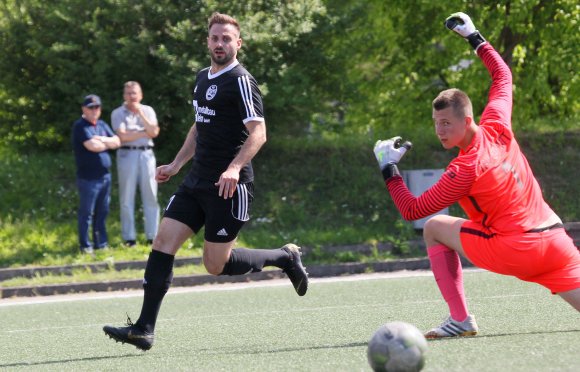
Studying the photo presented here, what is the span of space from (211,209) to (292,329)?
1.41 meters

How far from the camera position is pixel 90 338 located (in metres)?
8.58

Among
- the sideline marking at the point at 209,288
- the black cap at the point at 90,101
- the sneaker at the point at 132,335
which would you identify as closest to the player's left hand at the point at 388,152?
the sneaker at the point at 132,335

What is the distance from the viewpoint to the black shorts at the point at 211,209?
7.39m

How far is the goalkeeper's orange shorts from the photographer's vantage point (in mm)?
6730

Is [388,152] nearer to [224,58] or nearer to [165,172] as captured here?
[224,58]

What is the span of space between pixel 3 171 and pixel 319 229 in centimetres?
535

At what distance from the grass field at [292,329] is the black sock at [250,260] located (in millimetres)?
490

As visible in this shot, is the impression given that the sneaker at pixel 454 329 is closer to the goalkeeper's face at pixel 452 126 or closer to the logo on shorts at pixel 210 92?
the goalkeeper's face at pixel 452 126

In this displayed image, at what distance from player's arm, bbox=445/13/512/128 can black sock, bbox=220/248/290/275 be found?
1985mm

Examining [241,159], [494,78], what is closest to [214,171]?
[241,159]

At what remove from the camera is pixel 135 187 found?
1560 centimetres

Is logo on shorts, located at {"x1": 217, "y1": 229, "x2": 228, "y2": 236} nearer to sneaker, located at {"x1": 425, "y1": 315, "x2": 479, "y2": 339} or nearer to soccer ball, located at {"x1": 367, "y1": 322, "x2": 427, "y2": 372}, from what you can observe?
sneaker, located at {"x1": 425, "y1": 315, "x2": 479, "y2": 339}

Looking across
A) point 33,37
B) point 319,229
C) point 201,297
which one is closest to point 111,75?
point 33,37

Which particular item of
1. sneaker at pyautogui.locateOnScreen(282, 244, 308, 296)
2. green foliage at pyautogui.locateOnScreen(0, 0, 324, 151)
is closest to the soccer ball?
sneaker at pyautogui.locateOnScreen(282, 244, 308, 296)
